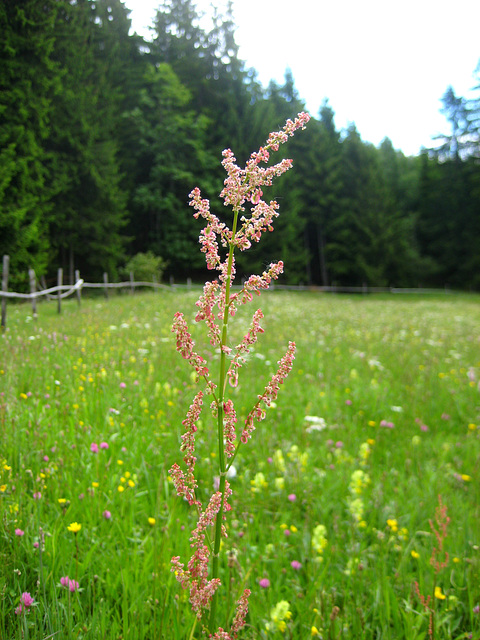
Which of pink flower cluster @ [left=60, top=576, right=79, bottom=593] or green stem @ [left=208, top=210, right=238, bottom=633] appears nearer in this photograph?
green stem @ [left=208, top=210, right=238, bottom=633]

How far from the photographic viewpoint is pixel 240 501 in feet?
9.04

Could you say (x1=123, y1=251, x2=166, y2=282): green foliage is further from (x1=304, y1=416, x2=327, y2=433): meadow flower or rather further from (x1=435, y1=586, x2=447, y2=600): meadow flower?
(x1=435, y1=586, x2=447, y2=600): meadow flower

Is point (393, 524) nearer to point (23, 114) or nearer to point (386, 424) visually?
point (386, 424)

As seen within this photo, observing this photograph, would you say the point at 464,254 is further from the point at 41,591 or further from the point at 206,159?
the point at 41,591

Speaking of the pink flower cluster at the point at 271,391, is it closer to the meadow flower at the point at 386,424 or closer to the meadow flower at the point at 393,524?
the meadow flower at the point at 393,524

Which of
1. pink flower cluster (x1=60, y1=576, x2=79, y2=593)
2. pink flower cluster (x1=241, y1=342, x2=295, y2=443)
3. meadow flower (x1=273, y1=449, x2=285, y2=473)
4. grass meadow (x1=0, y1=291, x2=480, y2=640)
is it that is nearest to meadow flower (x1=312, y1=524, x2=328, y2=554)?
grass meadow (x1=0, y1=291, x2=480, y2=640)

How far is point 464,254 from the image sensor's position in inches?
1528

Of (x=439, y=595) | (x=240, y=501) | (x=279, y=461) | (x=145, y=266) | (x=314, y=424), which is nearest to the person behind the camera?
(x=439, y=595)

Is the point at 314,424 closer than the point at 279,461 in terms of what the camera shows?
No

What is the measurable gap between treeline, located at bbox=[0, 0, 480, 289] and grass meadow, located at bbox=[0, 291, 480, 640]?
1674 millimetres

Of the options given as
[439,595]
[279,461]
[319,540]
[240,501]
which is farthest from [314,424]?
[439,595]

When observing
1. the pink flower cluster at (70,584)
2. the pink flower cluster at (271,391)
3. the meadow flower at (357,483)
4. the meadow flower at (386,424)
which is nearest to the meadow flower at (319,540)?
the meadow flower at (357,483)

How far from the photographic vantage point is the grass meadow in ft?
5.71

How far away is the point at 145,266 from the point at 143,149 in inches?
159
